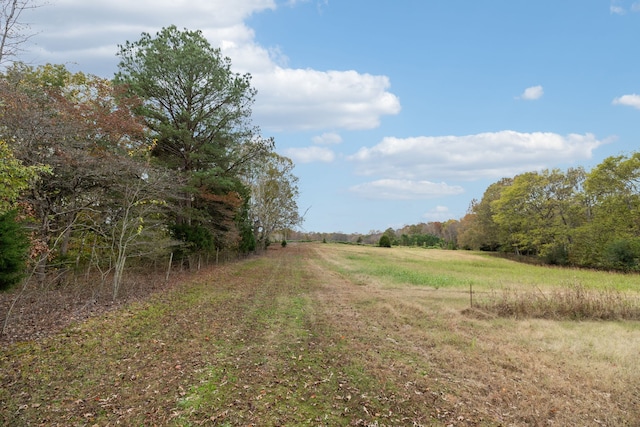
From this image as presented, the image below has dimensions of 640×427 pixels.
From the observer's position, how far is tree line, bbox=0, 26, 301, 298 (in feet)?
30.3

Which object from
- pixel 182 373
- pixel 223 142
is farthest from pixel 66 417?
pixel 223 142

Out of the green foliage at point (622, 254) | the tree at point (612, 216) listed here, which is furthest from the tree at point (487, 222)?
the green foliage at point (622, 254)

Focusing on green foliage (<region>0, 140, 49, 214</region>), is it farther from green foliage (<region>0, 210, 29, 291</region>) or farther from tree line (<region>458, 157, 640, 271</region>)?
tree line (<region>458, 157, 640, 271</region>)

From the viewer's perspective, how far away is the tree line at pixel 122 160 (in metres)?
9.25

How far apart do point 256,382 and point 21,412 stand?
3.13 metres

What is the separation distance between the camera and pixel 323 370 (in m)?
6.27

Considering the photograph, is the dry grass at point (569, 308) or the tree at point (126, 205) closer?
the dry grass at point (569, 308)

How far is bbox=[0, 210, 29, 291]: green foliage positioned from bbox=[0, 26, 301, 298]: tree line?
0.03 meters

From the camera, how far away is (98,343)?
733 cm

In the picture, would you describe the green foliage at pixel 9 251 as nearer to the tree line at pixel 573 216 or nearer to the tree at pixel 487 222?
the tree line at pixel 573 216

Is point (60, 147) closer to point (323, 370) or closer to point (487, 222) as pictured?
point (323, 370)

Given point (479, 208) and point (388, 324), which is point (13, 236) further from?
point (479, 208)

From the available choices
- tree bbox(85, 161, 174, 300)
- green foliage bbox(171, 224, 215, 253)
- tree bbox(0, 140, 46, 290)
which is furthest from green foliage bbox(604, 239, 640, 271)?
tree bbox(0, 140, 46, 290)

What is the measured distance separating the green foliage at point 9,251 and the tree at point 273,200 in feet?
100
